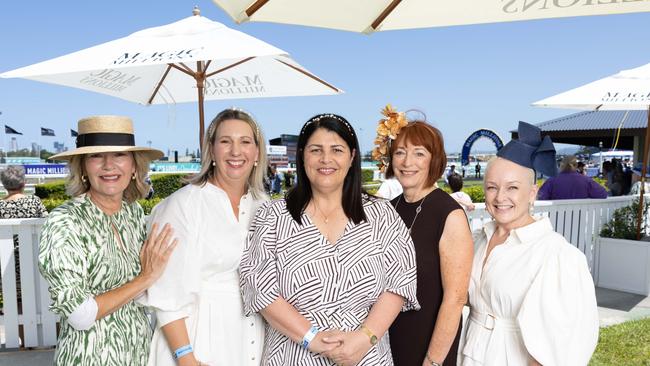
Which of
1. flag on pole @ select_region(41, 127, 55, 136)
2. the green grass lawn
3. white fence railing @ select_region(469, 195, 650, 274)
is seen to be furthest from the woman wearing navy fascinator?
flag on pole @ select_region(41, 127, 55, 136)

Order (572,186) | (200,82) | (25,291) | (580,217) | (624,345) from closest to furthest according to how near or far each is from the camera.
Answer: (25,291), (624,345), (200,82), (580,217), (572,186)

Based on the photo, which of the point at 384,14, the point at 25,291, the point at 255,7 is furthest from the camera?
the point at 25,291

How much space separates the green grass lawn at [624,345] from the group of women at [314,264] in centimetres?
268

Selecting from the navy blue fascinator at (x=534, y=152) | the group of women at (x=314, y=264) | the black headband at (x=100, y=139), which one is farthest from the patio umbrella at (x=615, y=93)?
the black headband at (x=100, y=139)

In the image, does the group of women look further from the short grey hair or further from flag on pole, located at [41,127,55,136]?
flag on pole, located at [41,127,55,136]

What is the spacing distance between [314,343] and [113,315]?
915mm

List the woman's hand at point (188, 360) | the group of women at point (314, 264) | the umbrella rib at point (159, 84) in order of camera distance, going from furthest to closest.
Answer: the umbrella rib at point (159, 84), the woman's hand at point (188, 360), the group of women at point (314, 264)

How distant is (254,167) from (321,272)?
0.76m

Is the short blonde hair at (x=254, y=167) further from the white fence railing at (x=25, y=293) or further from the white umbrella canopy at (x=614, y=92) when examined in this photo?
the white umbrella canopy at (x=614, y=92)

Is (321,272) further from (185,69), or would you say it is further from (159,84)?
(159,84)

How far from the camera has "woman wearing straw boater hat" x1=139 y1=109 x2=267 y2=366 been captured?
215 cm

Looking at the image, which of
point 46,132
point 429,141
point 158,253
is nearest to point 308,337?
point 158,253

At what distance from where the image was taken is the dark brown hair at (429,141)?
2342 mm

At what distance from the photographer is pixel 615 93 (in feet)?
19.3
